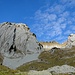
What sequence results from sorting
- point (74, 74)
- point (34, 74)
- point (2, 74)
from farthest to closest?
point (74, 74) → point (34, 74) → point (2, 74)

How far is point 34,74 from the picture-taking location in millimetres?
27734

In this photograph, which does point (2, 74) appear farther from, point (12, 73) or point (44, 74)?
point (44, 74)

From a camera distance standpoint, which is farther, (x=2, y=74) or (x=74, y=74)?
(x=74, y=74)

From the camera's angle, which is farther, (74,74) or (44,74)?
(74,74)

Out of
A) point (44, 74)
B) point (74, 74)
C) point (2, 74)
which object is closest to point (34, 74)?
point (44, 74)

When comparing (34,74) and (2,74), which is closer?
(2,74)

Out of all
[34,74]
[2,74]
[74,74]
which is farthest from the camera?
[74,74]

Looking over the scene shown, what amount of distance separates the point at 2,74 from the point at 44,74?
5.69 meters

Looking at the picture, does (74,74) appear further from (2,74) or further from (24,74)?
(2,74)

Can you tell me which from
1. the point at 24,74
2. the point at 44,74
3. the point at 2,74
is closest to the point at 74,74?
the point at 44,74

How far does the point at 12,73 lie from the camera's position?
27.8 metres

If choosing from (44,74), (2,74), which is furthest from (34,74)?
(2,74)

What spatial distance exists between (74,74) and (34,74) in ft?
40.6

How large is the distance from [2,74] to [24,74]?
2747mm
